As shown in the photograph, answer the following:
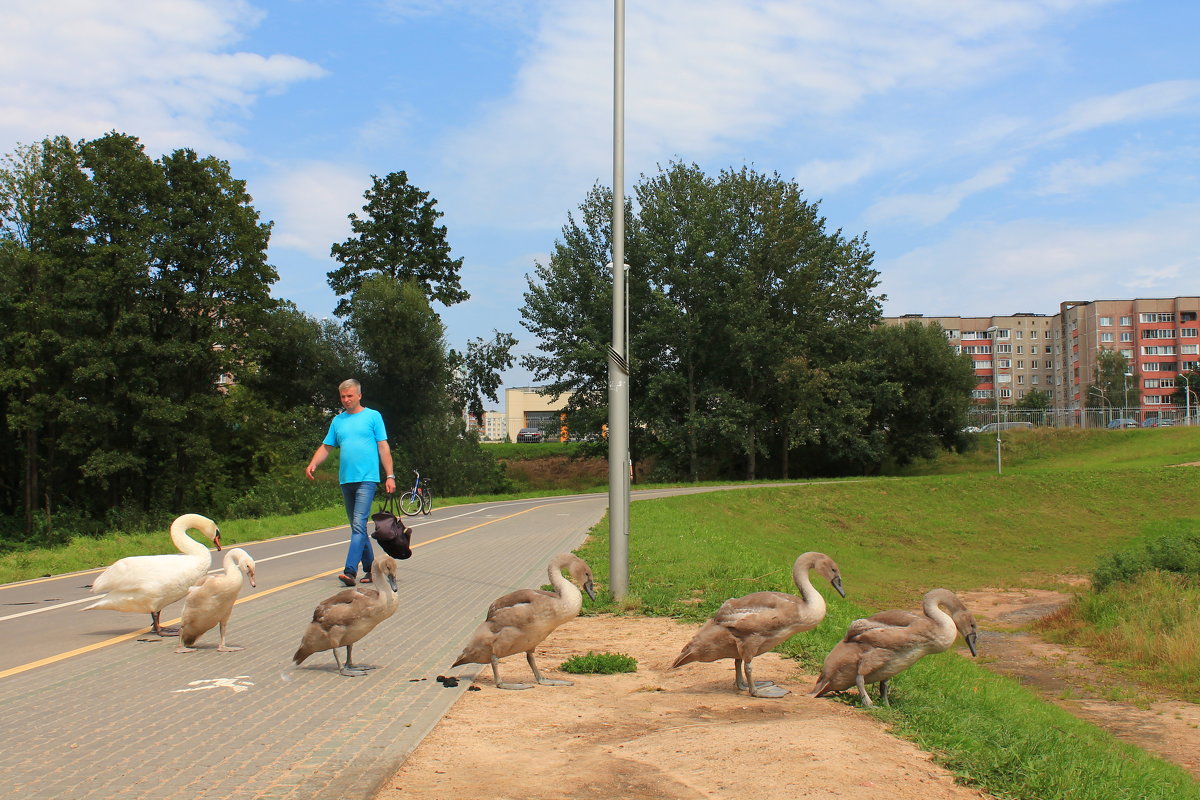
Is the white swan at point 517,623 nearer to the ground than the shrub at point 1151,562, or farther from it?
farther from it

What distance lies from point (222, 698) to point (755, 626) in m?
3.50

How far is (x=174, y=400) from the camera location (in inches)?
1566

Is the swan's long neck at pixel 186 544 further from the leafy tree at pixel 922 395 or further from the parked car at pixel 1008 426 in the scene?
the parked car at pixel 1008 426

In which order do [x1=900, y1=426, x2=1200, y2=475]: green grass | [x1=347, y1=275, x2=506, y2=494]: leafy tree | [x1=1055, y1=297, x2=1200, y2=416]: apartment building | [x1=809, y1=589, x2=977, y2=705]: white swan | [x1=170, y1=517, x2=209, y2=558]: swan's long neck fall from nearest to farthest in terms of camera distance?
[x1=809, y1=589, x2=977, y2=705]: white swan
[x1=170, y1=517, x2=209, y2=558]: swan's long neck
[x1=347, y1=275, x2=506, y2=494]: leafy tree
[x1=900, y1=426, x2=1200, y2=475]: green grass
[x1=1055, y1=297, x2=1200, y2=416]: apartment building

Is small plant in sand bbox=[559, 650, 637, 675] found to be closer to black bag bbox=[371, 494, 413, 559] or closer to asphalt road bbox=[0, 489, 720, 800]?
asphalt road bbox=[0, 489, 720, 800]

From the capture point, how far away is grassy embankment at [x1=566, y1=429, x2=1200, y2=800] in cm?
540

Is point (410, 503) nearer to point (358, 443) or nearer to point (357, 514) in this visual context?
point (357, 514)

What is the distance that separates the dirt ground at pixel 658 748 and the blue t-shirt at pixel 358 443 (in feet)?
13.3

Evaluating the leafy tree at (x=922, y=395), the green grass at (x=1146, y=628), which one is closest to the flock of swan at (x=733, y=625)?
the green grass at (x=1146, y=628)

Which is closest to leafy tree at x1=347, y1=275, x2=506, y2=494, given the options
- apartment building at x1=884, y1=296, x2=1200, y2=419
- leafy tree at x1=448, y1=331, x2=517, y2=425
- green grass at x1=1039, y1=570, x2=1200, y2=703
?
leafy tree at x1=448, y1=331, x2=517, y2=425

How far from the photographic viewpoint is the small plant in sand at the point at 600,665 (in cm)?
716

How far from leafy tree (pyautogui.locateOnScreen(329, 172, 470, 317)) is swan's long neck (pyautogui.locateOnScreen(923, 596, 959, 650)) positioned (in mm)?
55462

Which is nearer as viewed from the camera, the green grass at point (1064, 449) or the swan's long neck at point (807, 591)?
the swan's long neck at point (807, 591)

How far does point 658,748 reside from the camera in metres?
5.02
